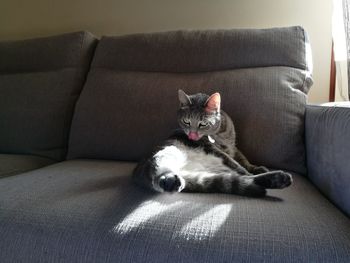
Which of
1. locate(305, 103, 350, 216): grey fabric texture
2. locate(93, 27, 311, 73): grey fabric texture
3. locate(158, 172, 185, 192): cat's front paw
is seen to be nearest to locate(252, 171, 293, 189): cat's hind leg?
locate(305, 103, 350, 216): grey fabric texture

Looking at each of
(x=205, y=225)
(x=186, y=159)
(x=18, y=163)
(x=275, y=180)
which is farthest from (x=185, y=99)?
(x=18, y=163)

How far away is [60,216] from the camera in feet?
2.17

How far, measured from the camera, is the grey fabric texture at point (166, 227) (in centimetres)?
54

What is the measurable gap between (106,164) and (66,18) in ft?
3.67

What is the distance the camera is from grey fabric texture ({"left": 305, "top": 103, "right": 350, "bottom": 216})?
0.70 metres

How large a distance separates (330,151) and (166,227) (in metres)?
0.51

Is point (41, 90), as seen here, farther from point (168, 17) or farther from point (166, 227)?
point (166, 227)

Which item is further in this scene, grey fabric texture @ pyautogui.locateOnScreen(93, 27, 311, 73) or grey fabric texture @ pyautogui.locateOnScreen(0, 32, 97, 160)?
grey fabric texture @ pyautogui.locateOnScreen(0, 32, 97, 160)

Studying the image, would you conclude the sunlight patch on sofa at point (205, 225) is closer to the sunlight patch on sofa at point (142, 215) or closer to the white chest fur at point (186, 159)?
the sunlight patch on sofa at point (142, 215)

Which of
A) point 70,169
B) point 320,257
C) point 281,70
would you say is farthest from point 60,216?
point 281,70

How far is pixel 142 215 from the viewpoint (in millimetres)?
647

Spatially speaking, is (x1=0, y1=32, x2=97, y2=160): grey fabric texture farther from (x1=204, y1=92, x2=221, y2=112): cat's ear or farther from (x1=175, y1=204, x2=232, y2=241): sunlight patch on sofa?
(x1=175, y1=204, x2=232, y2=241): sunlight patch on sofa

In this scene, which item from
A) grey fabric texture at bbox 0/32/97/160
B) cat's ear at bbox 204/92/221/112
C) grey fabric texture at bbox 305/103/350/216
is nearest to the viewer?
grey fabric texture at bbox 305/103/350/216

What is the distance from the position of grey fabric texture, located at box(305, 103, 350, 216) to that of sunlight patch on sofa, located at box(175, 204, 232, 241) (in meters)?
0.29
